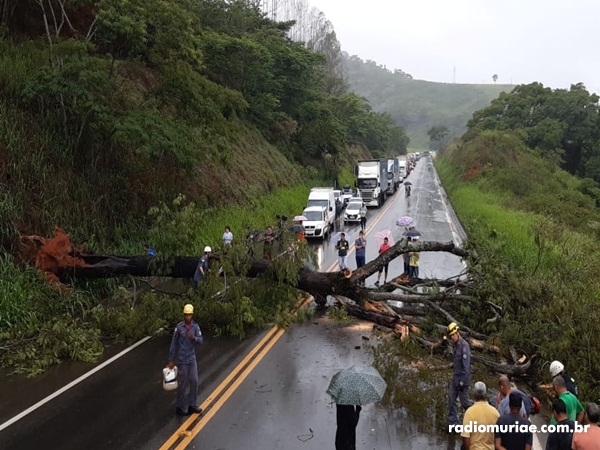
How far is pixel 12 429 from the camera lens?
770 centimetres

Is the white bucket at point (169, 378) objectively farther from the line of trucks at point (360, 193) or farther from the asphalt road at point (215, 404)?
the line of trucks at point (360, 193)

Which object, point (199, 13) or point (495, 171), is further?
point (495, 171)

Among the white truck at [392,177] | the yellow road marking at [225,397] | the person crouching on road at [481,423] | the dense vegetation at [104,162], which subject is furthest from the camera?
the white truck at [392,177]

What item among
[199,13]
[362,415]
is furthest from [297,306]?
[199,13]

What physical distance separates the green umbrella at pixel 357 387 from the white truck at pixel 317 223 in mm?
20474

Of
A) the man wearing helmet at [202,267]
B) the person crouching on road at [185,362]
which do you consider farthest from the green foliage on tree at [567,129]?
the person crouching on road at [185,362]

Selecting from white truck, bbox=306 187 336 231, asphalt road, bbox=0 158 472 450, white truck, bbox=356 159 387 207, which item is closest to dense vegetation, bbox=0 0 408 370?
asphalt road, bbox=0 158 472 450

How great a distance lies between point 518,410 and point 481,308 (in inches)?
249

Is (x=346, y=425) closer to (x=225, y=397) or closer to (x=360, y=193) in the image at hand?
(x=225, y=397)

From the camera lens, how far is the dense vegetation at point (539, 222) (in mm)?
9828

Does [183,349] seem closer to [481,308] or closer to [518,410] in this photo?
[518,410]

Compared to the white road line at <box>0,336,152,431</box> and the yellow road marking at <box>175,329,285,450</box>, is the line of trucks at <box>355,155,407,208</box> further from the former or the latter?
the white road line at <box>0,336,152,431</box>

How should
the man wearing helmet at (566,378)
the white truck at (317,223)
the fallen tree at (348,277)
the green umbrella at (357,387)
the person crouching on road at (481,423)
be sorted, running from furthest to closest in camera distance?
the white truck at (317,223), the fallen tree at (348,277), the man wearing helmet at (566,378), the green umbrella at (357,387), the person crouching on road at (481,423)

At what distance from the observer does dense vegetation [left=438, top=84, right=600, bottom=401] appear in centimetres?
983
